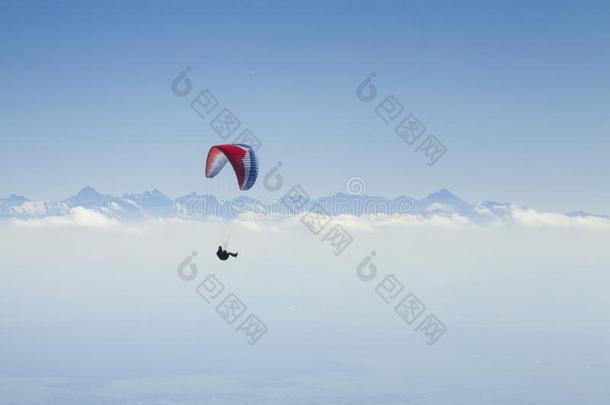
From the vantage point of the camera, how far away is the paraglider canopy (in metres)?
54.5

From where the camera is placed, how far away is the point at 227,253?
51562 mm

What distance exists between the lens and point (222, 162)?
186 ft

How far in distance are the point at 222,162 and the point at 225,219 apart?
8.27 m

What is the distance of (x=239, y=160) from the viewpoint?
54312 millimetres

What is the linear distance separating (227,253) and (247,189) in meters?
6.43

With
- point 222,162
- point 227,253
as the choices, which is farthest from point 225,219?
point 222,162

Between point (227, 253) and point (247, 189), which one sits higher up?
point (247, 189)

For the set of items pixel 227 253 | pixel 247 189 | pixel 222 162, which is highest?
pixel 222 162

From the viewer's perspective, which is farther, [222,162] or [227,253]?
[222,162]

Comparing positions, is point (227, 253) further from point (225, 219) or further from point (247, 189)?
point (247, 189)

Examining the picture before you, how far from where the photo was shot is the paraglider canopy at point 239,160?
54469 millimetres

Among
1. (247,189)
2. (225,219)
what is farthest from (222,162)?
(225,219)

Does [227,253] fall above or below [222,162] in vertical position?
below

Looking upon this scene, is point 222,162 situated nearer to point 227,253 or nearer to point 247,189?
point 247,189
